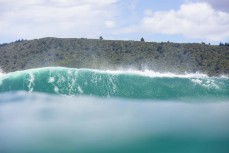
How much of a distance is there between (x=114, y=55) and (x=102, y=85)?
56.6 feet

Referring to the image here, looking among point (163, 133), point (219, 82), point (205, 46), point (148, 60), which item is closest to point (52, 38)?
point (148, 60)

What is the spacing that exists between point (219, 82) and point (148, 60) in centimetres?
1178

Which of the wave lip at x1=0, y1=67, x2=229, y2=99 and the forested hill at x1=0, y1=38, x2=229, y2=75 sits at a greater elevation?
the forested hill at x1=0, y1=38, x2=229, y2=75

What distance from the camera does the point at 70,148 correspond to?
1664 centimetres

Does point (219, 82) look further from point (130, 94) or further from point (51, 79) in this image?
point (51, 79)

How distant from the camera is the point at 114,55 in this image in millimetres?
47000

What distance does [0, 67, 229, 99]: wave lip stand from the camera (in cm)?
2881

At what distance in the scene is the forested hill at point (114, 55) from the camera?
143 feet

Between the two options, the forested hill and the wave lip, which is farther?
the forested hill

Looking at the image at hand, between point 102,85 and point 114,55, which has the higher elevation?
point 114,55

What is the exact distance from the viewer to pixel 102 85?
30031 mm

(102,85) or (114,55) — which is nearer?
(102,85)

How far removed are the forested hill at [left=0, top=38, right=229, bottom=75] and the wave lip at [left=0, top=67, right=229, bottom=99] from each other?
10.6 m

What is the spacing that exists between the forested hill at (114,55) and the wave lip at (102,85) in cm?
1056
